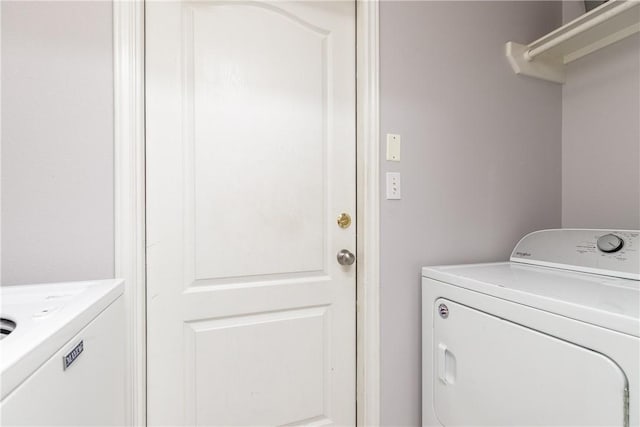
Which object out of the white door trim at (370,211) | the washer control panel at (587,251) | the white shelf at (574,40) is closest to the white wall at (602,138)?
the white shelf at (574,40)

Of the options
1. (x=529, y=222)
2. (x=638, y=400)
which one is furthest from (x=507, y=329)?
(x=529, y=222)

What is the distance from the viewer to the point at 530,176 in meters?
1.47

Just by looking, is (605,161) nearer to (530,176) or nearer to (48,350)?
(530,176)

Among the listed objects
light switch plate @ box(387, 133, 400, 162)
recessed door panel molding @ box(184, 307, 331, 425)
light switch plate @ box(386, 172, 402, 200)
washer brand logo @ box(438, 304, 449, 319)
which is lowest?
recessed door panel molding @ box(184, 307, 331, 425)

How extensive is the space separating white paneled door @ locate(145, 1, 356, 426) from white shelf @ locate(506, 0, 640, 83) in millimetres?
874

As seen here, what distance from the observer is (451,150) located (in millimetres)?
1305

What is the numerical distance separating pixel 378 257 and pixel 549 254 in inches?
26.4

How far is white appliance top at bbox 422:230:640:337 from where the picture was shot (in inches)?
25.8

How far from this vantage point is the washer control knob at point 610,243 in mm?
984

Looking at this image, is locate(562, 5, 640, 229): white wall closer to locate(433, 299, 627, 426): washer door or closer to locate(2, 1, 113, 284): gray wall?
locate(433, 299, 627, 426): washer door

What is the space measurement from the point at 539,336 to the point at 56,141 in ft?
4.68

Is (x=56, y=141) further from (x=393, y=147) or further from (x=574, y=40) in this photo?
(x=574, y=40)

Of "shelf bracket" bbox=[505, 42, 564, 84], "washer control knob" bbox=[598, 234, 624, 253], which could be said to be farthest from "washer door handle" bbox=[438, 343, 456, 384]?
"shelf bracket" bbox=[505, 42, 564, 84]

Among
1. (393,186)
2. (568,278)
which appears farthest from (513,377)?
(393,186)
